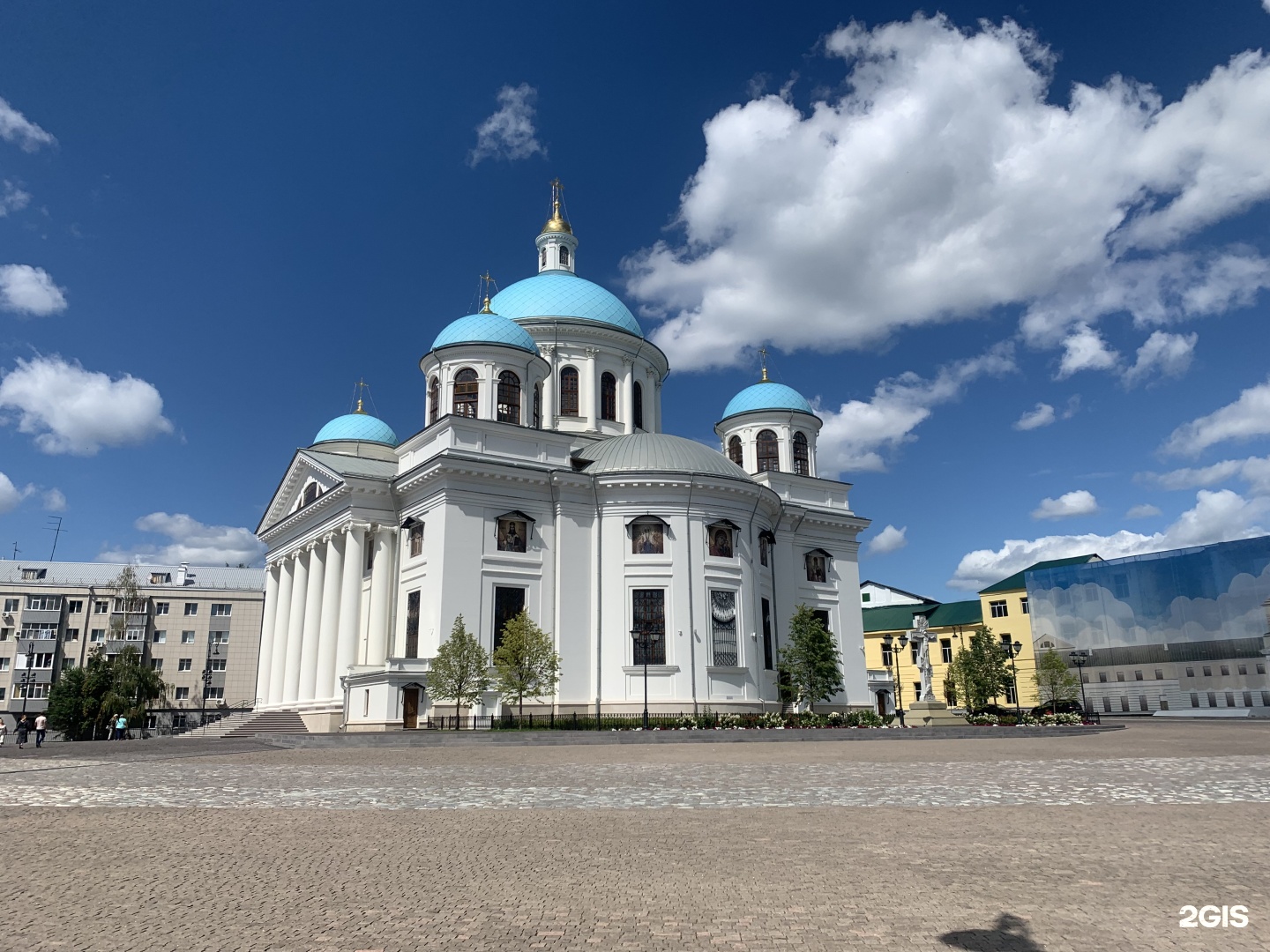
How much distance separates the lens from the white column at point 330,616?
39906 mm

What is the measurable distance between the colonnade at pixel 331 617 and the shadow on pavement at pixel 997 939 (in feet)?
111

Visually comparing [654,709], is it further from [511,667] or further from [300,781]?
[300,781]

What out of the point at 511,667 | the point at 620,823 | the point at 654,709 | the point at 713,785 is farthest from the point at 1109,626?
the point at 620,823

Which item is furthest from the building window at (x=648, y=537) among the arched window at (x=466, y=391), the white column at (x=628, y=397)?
the white column at (x=628, y=397)

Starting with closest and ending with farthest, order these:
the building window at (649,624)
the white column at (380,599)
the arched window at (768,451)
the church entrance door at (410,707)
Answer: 1. the church entrance door at (410,707)
2. the building window at (649,624)
3. the white column at (380,599)
4. the arched window at (768,451)

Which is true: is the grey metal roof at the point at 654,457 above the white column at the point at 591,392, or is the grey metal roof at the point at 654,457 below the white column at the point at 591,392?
below

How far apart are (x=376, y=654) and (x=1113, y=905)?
116 feet

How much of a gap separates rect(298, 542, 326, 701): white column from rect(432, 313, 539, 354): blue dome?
11458mm

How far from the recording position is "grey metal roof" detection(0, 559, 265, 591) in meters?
77.4

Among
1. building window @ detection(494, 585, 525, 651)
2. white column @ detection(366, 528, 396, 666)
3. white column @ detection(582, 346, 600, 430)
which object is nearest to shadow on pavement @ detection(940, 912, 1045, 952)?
building window @ detection(494, 585, 525, 651)

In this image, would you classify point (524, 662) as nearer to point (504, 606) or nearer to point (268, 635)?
point (504, 606)

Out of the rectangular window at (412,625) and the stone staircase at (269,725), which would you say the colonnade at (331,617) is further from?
the rectangular window at (412,625)

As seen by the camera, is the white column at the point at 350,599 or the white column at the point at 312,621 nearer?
the white column at the point at 350,599

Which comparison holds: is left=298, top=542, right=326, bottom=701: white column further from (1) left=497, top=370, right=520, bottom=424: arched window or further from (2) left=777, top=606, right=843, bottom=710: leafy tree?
(2) left=777, top=606, right=843, bottom=710: leafy tree
